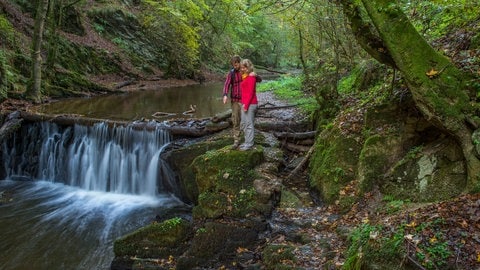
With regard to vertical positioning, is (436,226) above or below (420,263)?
above

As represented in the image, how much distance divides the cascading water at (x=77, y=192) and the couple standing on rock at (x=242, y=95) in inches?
94.0

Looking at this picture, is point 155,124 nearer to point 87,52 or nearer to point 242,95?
point 242,95

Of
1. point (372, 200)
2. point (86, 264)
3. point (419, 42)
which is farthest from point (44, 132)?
point (419, 42)

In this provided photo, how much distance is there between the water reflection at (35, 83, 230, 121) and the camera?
1376 cm

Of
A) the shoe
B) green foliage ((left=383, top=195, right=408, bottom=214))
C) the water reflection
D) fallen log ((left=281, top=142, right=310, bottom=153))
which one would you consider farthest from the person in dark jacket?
the water reflection

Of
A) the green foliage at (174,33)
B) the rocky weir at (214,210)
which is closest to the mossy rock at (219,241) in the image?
the rocky weir at (214,210)

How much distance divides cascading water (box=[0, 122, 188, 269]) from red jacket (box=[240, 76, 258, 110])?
303 centimetres

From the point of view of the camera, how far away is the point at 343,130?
24.6ft

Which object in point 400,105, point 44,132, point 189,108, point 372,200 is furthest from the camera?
point 189,108

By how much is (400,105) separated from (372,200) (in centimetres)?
175

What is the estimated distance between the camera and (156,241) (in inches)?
252

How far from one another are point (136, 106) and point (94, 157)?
15.6 ft

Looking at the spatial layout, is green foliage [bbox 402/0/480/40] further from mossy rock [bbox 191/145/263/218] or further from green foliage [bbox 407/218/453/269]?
mossy rock [bbox 191/145/263/218]

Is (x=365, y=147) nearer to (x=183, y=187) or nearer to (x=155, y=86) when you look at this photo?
(x=183, y=187)
